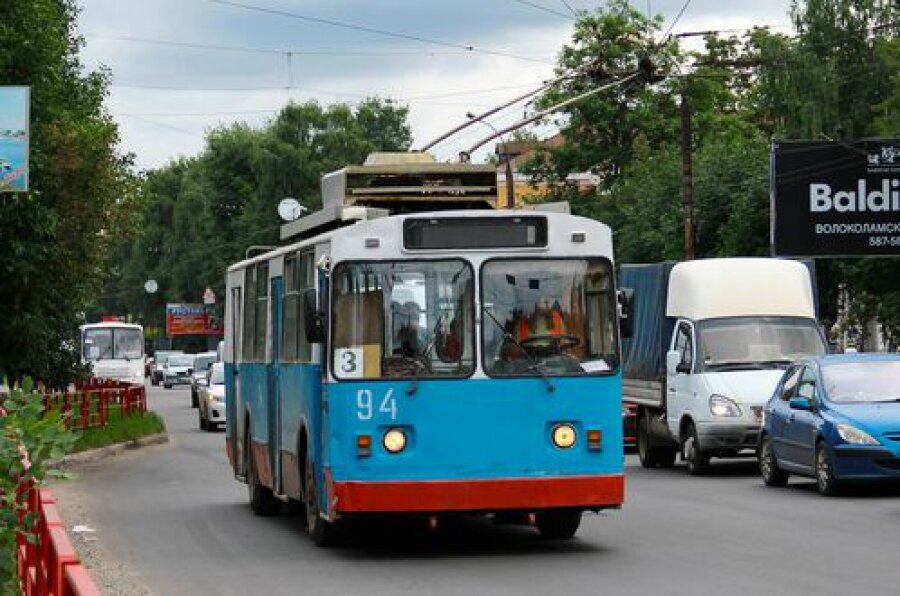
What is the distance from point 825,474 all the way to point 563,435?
7019 mm

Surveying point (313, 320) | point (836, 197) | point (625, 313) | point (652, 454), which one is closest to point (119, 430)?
point (652, 454)

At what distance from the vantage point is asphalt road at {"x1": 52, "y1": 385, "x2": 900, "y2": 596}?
14.3 metres

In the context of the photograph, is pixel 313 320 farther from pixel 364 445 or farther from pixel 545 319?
pixel 545 319

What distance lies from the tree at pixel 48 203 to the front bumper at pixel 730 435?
11033 mm

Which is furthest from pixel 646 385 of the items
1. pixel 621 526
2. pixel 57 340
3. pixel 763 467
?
pixel 57 340

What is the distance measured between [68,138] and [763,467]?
1350cm

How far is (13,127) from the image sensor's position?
28.8 metres

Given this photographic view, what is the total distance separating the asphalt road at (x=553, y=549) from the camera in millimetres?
14258

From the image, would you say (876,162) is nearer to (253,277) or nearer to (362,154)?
(253,277)

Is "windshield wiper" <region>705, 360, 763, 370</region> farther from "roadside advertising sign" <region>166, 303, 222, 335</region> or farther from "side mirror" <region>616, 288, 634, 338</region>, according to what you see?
"roadside advertising sign" <region>166, 303, 222, 335</region>

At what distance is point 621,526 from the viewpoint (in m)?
19.2

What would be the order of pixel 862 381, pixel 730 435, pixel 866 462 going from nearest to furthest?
1. pixel 866 462
2. pixel 862 381
3. pixel 730 435

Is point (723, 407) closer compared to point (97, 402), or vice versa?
point (723, 407)

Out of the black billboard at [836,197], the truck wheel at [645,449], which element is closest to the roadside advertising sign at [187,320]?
the black billboard at [836,197]
